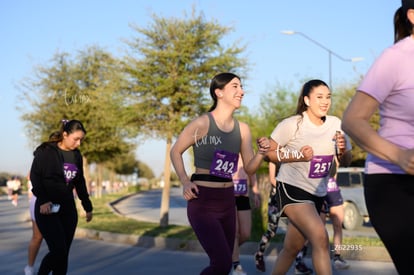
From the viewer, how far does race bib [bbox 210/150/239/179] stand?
5.49 metres

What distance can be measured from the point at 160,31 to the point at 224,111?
400 inches

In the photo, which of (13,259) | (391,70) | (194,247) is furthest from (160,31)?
(391,70)

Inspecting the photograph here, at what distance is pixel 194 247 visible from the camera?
463 inches

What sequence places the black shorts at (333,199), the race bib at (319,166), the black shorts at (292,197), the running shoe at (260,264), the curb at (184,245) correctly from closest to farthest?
1. the black shorts at (292,197)
2. the race bib at (319,166)
3. the running shoe at (260,264)
4. the black shorts at (333,199)
5. the curb at (184,245)

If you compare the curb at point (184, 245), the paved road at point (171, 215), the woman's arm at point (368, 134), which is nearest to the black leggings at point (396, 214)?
the woman's arm at point (368, 134)

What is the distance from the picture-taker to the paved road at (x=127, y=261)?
30.1 feet

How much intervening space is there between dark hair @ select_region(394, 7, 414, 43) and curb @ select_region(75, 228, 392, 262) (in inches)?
292

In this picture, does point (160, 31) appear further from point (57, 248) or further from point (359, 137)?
point (359, 137)

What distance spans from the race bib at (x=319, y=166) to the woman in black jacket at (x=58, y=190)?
2.21 metres

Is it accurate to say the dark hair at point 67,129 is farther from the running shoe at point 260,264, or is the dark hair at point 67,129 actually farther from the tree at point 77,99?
the tree at point 77,99

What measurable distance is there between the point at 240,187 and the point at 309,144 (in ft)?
9.17

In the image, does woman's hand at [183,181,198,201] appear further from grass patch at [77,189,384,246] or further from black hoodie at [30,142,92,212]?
grass patch at [77,189,384,246]

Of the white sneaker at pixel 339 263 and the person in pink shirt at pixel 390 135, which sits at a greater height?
the person in pink shirt at pixel 390 135

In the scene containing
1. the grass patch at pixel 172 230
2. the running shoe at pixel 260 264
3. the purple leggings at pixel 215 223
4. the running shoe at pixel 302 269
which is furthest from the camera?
the grass patch at pixel 172 230
